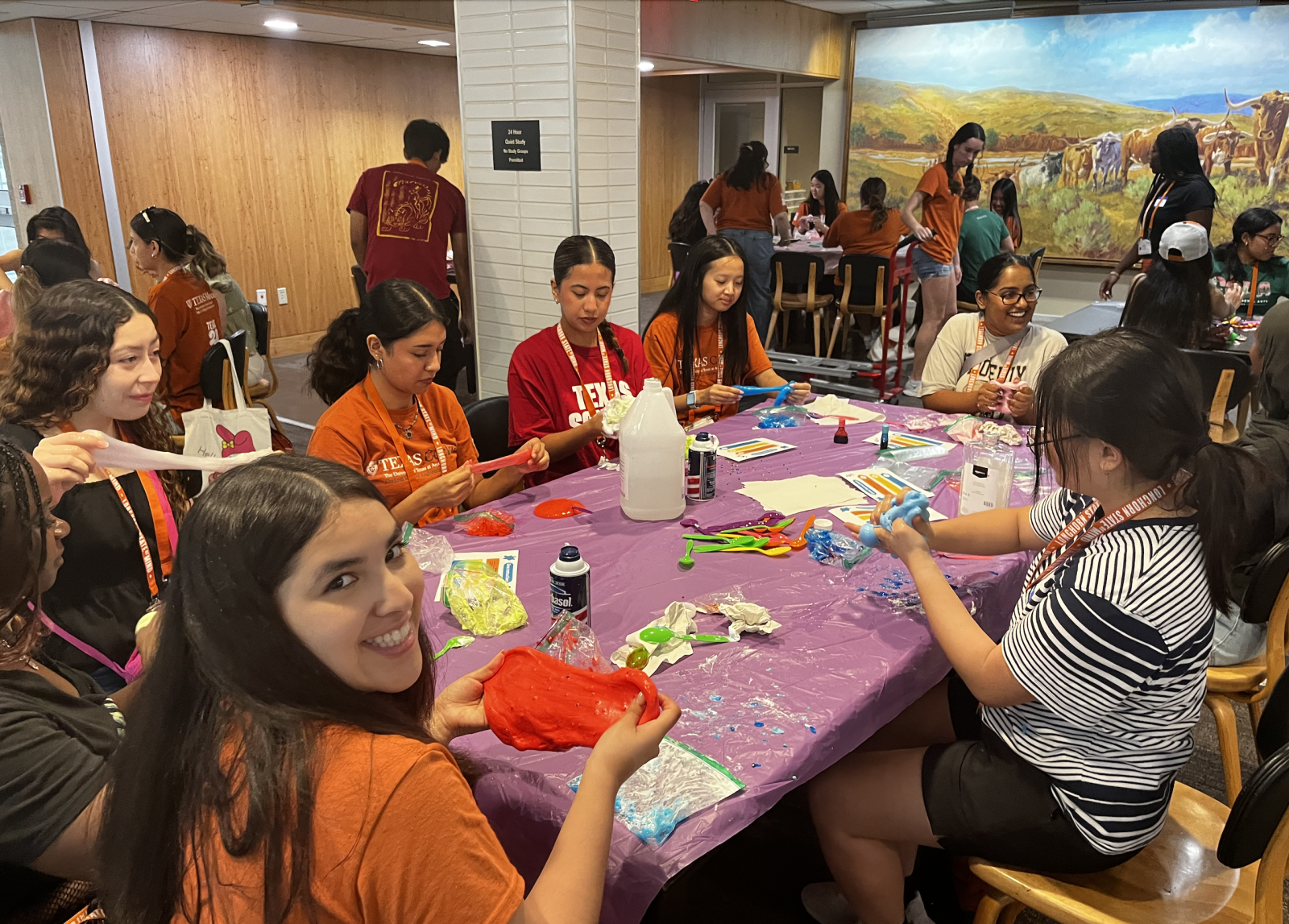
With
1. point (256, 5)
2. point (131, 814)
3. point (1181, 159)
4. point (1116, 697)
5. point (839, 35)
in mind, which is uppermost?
point (839, 35)

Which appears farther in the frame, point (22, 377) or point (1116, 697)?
point (22, 377)

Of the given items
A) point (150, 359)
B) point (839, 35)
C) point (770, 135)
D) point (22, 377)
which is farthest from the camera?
point (770, 135)

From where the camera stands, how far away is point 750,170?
6332 millimetres

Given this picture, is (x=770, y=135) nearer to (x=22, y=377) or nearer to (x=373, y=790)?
(x=22, y=377)

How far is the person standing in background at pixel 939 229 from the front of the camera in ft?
19.9

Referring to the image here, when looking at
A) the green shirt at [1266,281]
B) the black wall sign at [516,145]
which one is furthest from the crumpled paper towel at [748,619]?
the green shirt at [1266,281]

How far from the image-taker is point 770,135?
1028 centimetres

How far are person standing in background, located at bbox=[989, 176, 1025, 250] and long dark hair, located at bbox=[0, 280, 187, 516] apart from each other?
7657mm

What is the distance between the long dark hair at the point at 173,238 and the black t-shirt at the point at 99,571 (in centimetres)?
239

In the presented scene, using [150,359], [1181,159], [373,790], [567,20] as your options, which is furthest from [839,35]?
[373,790]

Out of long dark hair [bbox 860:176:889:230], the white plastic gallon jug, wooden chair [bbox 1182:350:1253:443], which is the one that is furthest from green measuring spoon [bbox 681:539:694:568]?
long dark hair [bbox 860:176:889:230]

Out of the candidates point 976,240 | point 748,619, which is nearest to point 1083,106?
point 976,240

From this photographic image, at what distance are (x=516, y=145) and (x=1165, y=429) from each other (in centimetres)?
385

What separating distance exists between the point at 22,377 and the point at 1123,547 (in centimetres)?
207
